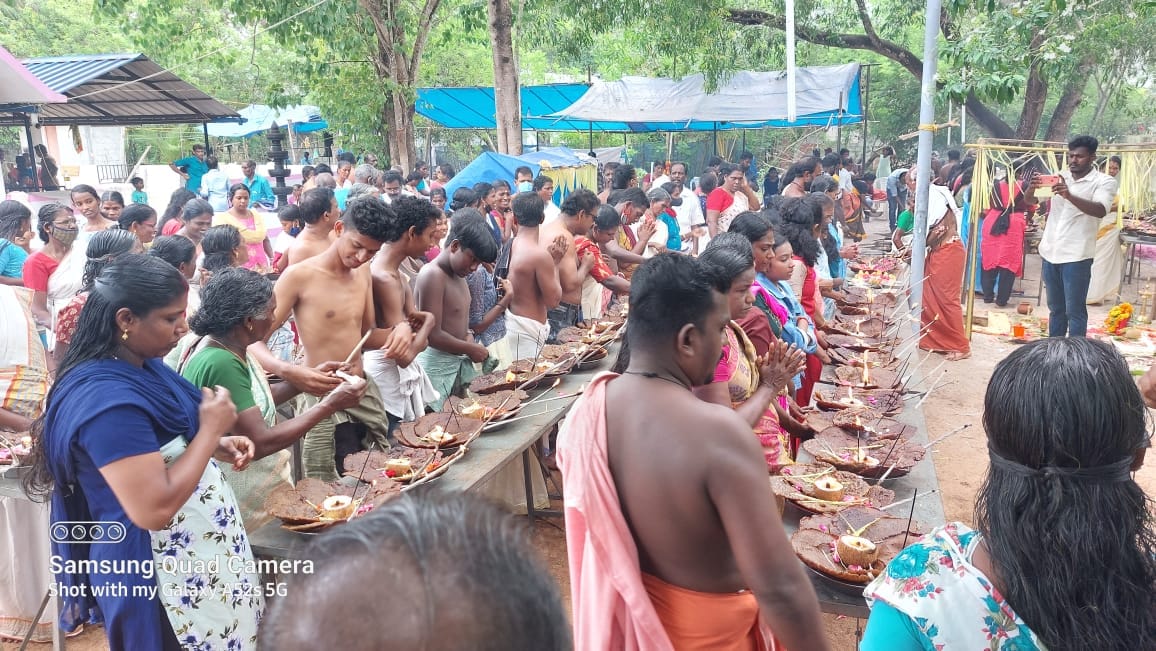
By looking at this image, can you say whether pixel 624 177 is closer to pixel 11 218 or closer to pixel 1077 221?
pixel 1077 221

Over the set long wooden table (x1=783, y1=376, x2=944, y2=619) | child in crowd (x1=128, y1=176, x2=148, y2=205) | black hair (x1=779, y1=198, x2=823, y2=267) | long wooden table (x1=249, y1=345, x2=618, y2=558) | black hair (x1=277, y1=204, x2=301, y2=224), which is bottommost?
long wooden table (x1=783, y1=376, x2=944, y2=619)

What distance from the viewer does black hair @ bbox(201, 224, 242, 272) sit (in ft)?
16.0

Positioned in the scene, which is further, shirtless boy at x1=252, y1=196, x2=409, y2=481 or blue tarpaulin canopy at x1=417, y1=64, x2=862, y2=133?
blue tarpaulin canopy at x1=417, y1=64, x2=862, y2=133

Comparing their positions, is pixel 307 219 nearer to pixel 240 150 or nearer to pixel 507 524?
pixel 507 524

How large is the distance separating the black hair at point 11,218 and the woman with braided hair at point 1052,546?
20.9 feet

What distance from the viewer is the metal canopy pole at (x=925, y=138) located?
5.98 meters

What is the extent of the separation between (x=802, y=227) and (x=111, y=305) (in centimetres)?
395

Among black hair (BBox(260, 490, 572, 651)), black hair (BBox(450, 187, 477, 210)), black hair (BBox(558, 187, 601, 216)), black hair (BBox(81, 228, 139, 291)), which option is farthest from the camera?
black hair (BBox(450, 187, 477, 210))

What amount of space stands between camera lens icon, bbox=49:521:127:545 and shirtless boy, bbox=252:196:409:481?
1383 millimetres

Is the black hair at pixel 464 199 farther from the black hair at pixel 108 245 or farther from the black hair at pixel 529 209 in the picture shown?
the black hair at pixel 108 245

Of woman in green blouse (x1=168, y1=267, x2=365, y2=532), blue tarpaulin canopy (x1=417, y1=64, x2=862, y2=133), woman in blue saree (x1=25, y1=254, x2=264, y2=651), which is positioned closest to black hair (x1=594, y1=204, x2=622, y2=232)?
woman in green blouse (x1=168, y1=267, x2=365, y2=532)

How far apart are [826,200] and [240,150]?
24.5 m

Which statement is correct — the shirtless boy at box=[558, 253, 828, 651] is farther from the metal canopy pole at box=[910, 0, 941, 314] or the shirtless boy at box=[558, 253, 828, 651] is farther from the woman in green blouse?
the metal canopy pole at box=[910, 0, 941, 314]

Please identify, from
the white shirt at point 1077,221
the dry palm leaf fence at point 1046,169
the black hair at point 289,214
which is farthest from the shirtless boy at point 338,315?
the white shirt at point 1077,221
